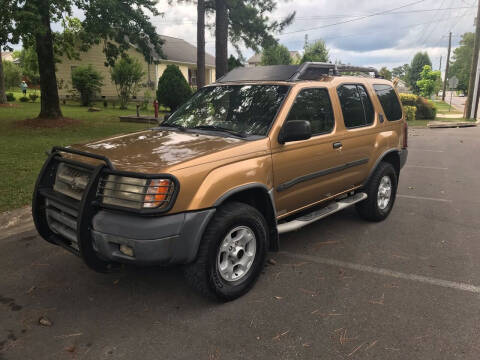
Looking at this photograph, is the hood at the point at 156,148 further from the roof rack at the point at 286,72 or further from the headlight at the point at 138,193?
the roof rack at the point at 286,72

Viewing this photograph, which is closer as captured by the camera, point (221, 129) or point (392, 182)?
point (221, 129)

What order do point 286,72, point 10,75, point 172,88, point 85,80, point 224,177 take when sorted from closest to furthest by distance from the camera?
point 224,177 → point 286,72 → point 172,88 → point 85,80 → point 10,75

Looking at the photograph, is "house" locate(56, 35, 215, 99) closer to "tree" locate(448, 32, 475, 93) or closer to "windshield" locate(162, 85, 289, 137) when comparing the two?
"windshield" locate(162, 85, 289, 137)

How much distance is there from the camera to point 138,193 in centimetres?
287

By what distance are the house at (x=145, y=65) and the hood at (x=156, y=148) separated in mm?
22838

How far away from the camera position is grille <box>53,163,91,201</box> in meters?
3.18

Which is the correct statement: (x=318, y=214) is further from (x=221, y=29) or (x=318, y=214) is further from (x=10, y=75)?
(x=10, y=75)

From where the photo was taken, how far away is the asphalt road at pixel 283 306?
2803 mm

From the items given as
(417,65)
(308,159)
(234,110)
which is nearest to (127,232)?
(234,110)

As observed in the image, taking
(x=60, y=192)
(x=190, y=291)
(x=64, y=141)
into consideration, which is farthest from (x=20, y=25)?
(x=190, y=291)

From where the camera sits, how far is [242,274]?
11.5 feet

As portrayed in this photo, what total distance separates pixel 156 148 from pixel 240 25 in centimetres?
1537

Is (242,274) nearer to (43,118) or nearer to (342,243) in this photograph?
(342,243)

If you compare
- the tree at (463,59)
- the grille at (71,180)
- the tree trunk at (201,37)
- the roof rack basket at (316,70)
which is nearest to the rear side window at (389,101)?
the roof rack basket at (316,70)
